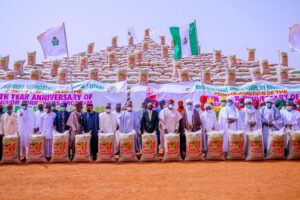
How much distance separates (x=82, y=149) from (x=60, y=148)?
0.46 m

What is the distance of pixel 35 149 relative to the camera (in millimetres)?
6273

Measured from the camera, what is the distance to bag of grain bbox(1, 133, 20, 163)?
20.4ft

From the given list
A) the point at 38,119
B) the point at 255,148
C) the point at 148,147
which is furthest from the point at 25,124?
the point at 255,148

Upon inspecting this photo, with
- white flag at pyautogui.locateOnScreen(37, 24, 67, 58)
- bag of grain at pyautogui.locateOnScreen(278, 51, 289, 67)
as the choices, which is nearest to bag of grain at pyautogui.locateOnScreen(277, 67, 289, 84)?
bag of grain at pyautogui.locateOnScreen(278, 51, 289, 67)

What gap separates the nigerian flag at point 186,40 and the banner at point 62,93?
203cm

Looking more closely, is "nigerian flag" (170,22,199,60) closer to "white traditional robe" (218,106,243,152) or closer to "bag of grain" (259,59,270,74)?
"white traditional robe" (218,106,243,152)

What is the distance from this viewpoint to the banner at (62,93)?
887 cm

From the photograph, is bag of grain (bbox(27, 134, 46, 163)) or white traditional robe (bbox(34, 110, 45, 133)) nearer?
bag of grain (bbox(27, 134, 46, 163))

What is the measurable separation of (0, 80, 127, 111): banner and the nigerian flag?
2027 millimetres

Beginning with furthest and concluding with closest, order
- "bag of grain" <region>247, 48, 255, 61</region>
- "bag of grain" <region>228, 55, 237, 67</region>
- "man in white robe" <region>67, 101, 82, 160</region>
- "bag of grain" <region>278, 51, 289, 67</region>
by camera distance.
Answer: "bag of grain" <region>247, 48, 255, 61</region> → "bag of grain" <region>228, 55, 237, 67</region> → "bag of grain" <region>278, 51, 289, 67</region> → "man in white robe" <region>67, 101, 82, 160</region>

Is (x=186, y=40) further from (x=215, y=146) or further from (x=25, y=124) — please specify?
(x=25, y=124)

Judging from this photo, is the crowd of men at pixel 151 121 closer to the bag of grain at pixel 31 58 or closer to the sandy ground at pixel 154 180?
the sandy ground at pixel 154 180

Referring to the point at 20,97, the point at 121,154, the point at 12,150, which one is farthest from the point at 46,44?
the point at 121,154

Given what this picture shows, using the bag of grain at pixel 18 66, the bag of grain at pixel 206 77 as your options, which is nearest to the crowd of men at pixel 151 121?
the bag of grain at pixel 206 77
